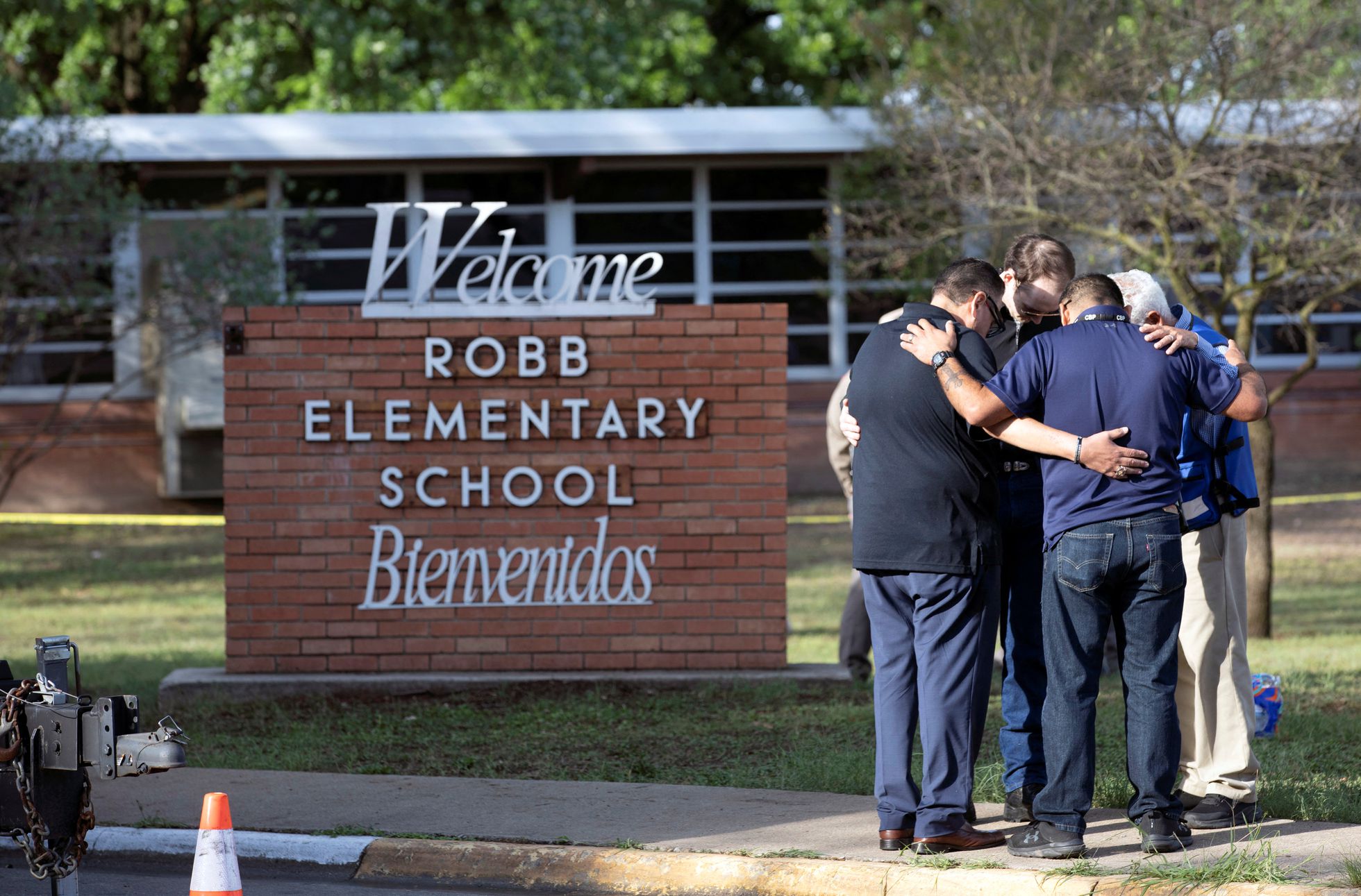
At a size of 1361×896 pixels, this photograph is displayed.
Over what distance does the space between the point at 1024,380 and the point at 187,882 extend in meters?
3.19

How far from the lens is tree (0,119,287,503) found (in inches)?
560

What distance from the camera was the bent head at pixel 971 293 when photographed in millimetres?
4875

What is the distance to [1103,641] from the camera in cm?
464

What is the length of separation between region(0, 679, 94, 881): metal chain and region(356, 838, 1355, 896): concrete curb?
3.69 ft

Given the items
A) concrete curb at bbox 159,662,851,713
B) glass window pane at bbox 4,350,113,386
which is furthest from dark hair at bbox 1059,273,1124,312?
glass window pane at bbox 4,350,113,386

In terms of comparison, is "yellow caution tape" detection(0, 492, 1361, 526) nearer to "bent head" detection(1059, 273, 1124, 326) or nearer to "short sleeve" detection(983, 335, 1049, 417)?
"bent head" detection(1059, 273, 1124, 326)

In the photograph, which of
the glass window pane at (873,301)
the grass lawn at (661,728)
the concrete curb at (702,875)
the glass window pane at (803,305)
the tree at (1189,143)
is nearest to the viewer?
the concrete curb at (702,875)

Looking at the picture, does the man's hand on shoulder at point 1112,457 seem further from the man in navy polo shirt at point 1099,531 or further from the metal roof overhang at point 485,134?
the metal roof overhang at point 485,134

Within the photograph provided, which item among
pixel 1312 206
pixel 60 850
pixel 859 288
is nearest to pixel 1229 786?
pixel 60 850

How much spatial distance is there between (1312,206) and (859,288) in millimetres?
8121

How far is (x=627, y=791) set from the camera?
585 centimetres

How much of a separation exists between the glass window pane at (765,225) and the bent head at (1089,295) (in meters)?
14.9

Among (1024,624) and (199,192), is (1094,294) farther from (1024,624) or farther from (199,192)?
(199,192)

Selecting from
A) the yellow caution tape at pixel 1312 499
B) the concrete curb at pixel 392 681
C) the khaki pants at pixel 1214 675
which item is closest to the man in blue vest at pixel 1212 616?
the khaki pants at pixel 1214 675
